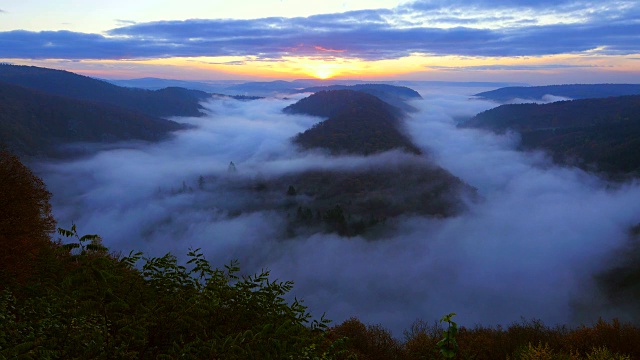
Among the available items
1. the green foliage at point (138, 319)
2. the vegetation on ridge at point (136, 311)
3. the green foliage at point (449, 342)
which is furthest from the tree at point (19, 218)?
the green foliage at point (449, 342)

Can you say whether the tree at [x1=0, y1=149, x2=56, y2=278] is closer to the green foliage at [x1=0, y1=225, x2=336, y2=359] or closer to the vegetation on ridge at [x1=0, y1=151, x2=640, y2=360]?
the vegetation on ridge at [x1=0, y1=151, x2=640, y2=360]

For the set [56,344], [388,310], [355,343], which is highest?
[56,344]

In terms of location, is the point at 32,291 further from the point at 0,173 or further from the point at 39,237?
the point at 0,173

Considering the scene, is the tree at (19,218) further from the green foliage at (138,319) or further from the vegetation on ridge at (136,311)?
the green foliage at (138,319)

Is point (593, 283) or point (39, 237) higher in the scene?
point (39, 237)

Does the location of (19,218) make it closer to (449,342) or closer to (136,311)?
(136,311)

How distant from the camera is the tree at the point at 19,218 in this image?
26873 millimetres

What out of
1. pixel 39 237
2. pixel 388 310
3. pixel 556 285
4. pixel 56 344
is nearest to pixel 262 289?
pixel 56 344

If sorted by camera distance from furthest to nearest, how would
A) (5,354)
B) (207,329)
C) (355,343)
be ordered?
(355,343), (207,329), (5,354)

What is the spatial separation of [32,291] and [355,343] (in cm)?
3376

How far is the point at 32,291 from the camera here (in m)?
18.1

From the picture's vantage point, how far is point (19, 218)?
105 feet

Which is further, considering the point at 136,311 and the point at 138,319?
the point at 136,311

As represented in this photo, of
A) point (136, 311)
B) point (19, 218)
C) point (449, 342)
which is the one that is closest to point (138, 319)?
point (136, 311)
